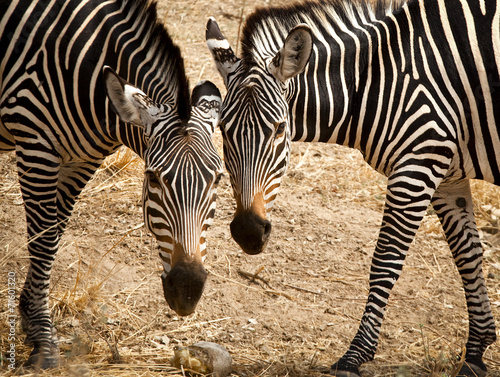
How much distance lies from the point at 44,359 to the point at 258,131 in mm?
2619

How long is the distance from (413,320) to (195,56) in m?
6.45

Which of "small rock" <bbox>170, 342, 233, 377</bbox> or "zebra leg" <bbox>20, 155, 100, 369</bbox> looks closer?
"small rock" <bbox>170, 342, 233, 377</bbox>

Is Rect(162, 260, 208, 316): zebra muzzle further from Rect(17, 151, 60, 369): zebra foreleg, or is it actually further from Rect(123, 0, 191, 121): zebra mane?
Rect(17, 151, 60, 369): zebra foreleg

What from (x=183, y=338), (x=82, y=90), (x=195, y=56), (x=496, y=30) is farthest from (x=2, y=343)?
(x=195, y=56)

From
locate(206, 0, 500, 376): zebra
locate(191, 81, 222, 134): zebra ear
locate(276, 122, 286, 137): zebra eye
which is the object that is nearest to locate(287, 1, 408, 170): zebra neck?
locate(206, 0, 500, 376): zebra

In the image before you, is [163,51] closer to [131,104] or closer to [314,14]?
[131,104]

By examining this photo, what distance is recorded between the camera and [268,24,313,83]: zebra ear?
4.22 meters

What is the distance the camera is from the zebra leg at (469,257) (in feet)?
16.6

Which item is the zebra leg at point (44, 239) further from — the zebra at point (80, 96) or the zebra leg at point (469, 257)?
the zebra leg at point (469, 257)

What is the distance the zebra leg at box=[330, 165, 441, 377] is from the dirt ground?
31 cm

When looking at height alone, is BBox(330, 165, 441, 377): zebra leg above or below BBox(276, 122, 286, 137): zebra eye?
A: below

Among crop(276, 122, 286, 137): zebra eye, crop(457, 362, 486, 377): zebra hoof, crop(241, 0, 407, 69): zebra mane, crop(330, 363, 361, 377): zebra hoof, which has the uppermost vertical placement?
crop(241, 0, 407, 69): zebra mane

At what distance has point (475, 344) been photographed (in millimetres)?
5129

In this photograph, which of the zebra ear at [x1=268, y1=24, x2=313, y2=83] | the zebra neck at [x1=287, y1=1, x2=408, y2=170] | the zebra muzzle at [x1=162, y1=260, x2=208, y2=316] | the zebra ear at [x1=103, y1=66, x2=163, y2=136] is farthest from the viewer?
the zebra neck at [x1=287, y1=1, x2=408, y2=170]
